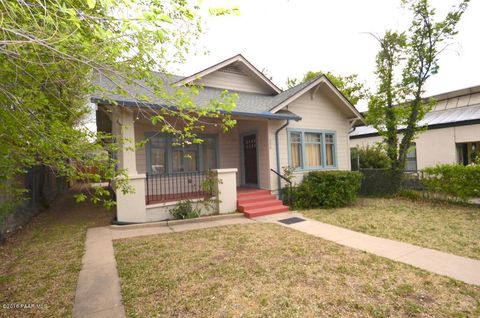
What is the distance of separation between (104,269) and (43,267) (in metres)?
1.19

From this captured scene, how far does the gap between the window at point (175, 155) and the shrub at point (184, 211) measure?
178 centimetres

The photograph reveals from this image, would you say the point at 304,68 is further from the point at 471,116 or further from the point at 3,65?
the point at 3,65

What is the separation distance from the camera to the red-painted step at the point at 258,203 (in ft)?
26.1

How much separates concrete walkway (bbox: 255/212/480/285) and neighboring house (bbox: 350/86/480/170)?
8317 millimetres

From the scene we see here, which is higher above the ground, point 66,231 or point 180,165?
point 180,165

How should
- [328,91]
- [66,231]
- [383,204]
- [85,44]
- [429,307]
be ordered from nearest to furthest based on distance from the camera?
[85,44] < [429,307] < [66,231] < [383,204] < [328,91]

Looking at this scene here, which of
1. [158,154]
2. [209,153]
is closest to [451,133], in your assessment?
[209,153]

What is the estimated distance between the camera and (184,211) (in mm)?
7293

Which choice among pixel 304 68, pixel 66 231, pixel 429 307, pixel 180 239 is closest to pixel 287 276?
pixel 429 307

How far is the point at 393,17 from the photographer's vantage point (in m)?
10.6

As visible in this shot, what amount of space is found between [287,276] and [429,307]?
1713 millimetres

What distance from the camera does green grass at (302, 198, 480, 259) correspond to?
505cm

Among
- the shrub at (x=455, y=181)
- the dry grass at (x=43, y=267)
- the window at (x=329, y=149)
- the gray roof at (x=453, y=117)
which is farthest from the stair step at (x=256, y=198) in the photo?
the gray roof at (x=453, y=117)

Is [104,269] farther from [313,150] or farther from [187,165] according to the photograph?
[313,150]
